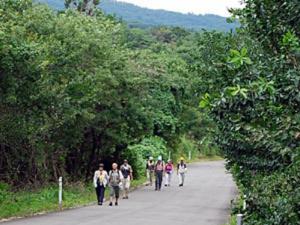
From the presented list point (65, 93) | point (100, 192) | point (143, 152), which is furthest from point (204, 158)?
point (65, 93)

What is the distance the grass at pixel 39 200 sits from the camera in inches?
860

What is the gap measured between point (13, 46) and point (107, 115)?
11.7 metres

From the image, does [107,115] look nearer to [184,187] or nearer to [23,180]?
[23,180]

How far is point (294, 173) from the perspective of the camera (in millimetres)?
6551

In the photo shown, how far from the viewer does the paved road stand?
67.3 ft

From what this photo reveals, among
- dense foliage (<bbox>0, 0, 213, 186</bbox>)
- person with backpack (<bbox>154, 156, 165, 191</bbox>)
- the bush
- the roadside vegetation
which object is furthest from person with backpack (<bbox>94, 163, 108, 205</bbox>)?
the bush

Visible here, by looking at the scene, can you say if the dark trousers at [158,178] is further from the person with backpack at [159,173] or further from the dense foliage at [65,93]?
the dense foliage at [65,93]

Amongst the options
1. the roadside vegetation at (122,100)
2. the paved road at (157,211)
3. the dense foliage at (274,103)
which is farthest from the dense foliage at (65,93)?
the dense foliage at (274,103)

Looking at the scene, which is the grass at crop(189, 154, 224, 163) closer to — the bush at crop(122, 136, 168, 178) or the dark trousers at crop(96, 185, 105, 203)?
the bush at crop(122, 136, 168, 178)

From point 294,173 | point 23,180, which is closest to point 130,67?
point 23,180

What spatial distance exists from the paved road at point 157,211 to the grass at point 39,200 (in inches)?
29.9

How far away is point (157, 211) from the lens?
78.9ft

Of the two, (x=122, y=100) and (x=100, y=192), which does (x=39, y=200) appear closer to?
(x=100, y=192)

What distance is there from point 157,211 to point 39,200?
13.4ft
